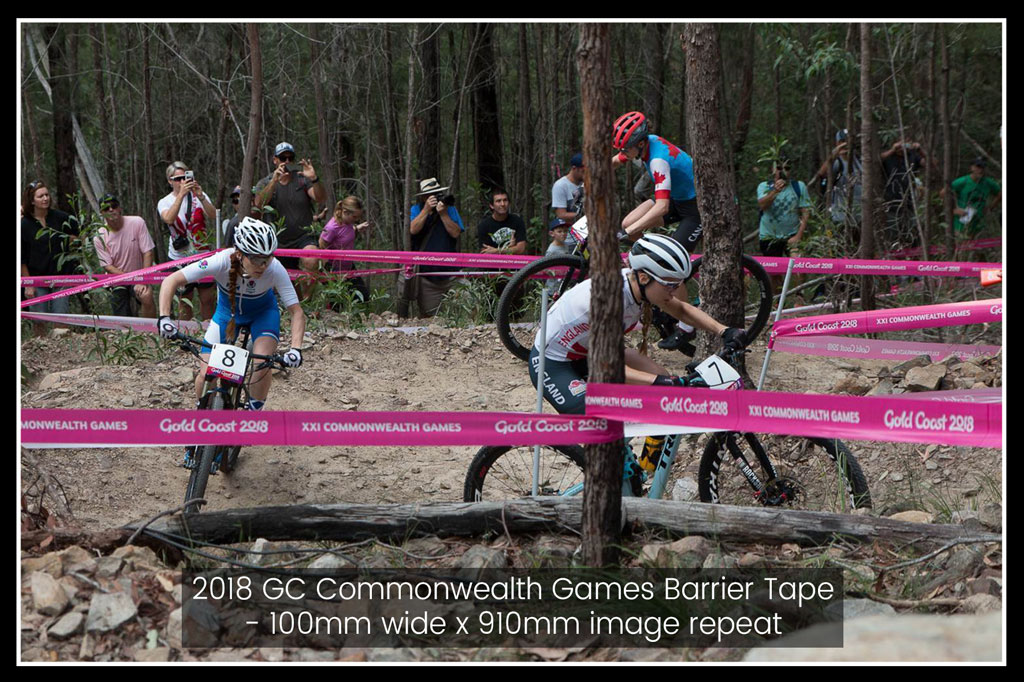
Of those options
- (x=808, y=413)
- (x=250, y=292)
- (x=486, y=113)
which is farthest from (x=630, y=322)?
(x=486, y=113)

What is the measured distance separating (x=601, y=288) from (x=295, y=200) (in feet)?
21.8

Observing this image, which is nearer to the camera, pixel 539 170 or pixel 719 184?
pixel 719 184

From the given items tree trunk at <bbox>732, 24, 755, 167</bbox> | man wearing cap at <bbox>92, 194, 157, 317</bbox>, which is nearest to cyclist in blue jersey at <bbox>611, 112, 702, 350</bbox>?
man wearing cap at <bbox>92, 194, 157, 317</bbox>

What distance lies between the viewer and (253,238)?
6121 millimetres

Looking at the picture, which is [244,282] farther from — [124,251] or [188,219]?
[124,251]

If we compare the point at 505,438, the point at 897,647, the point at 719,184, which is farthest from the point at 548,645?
the point at 719,184

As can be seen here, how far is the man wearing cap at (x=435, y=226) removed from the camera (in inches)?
397

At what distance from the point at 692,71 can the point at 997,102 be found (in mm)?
13910

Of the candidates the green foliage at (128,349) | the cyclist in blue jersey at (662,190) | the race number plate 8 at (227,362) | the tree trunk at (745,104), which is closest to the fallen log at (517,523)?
the race number plate 8 at (227,362)

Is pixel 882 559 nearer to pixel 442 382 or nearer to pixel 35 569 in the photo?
pixel 35 569

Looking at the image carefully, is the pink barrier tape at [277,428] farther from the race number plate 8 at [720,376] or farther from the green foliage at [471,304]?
the green foliage at [471,304]

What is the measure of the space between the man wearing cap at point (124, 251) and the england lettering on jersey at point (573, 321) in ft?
18.2

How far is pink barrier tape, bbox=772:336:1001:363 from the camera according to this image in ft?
22.1

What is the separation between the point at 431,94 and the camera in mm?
13102
